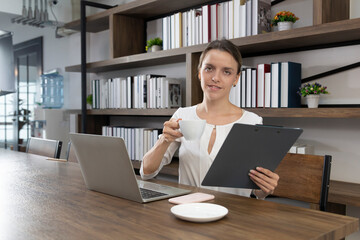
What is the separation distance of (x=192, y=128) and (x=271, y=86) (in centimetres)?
131

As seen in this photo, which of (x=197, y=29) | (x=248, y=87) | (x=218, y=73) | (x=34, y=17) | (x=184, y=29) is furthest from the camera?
(x=34, y=17)

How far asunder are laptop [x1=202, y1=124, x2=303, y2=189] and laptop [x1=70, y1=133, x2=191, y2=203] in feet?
0.53

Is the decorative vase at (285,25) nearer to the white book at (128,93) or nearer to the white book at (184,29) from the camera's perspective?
the white book at (184,29)

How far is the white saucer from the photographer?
88cm

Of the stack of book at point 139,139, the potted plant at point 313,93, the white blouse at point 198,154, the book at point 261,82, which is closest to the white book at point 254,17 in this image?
the book at point 261,82

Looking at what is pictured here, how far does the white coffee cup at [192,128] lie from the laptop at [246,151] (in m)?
0.12

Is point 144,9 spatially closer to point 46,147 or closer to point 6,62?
point 6,62

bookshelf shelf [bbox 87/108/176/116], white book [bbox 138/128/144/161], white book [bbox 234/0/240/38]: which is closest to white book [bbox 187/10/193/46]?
white book [bbox 234/0/240/38]

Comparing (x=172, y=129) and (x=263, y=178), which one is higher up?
(x=172, y=129)

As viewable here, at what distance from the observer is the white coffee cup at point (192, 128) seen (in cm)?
114

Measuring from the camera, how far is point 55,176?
1.53 m

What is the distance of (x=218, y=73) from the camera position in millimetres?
1603

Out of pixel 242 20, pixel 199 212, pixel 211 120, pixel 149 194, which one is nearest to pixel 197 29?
pixel 242 20

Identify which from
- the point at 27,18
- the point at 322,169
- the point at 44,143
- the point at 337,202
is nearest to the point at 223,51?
the point at 322,169
